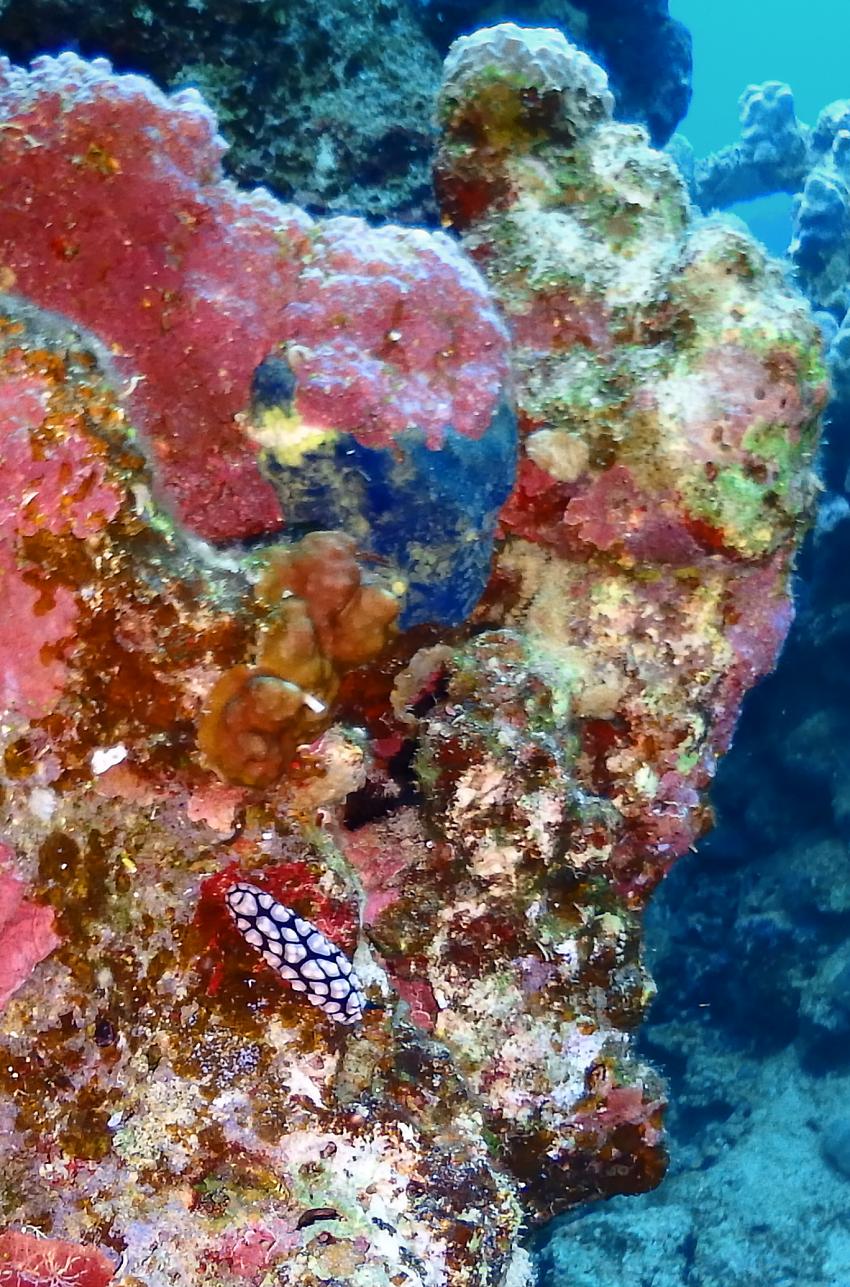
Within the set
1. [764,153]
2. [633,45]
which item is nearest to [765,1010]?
[633,45]

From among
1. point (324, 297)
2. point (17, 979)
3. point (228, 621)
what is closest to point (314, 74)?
point (324, 297)

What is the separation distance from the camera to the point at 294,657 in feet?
7.37

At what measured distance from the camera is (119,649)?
2.14m

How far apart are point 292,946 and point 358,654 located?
743mm

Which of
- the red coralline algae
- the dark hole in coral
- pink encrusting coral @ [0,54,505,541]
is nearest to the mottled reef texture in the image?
pink encrusting coral @ [0,54,505,541]

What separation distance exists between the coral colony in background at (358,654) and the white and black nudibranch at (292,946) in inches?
0.4

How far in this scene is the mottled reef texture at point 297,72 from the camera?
5828mm

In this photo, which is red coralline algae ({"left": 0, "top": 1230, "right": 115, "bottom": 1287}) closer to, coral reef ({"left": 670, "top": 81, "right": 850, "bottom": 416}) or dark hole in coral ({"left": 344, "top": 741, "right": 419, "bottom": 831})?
dark hole in coral ({"left": 344, "top": 741, "right": 419, "bottom": 831})

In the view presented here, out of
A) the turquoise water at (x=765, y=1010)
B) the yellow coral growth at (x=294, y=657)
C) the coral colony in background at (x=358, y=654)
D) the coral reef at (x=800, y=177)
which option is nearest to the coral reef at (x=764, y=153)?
the coral reef at (x=800, y=177)

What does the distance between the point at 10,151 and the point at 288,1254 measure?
2797 millimetres

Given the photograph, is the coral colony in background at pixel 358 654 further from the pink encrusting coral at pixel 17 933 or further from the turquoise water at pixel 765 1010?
the turquoise water at pixel 765 1010

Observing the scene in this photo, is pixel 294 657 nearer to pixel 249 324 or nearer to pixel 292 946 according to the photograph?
pixel 292 946

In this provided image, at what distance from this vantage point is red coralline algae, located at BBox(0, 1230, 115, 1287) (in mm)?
2016

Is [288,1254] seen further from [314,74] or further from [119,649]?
[314,74]
